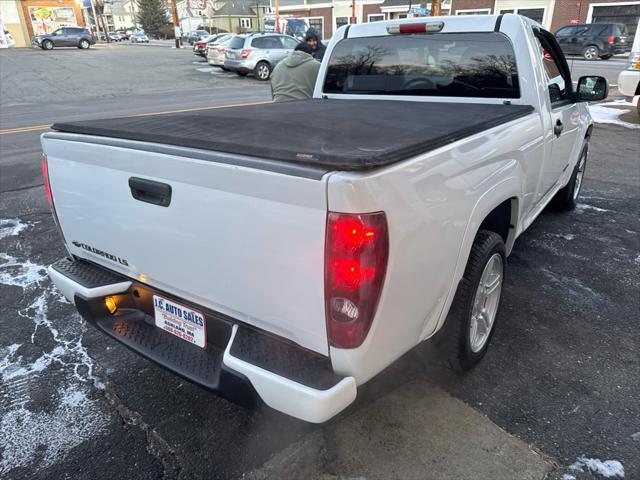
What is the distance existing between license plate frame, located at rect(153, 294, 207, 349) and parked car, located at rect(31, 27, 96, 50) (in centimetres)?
3990

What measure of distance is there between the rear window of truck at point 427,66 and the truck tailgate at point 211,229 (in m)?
2.46

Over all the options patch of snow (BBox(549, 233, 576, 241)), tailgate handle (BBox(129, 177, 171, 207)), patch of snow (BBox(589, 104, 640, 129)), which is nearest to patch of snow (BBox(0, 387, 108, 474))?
tailgate handle (BBox(129, 177, 171, 207))

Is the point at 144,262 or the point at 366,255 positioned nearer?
the point at 366,255

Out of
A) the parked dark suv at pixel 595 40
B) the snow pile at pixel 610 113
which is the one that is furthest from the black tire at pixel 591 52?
the snow pile at pixel 610 113

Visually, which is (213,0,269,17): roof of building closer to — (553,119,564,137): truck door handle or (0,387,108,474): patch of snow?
(553,119,564,137): truck door handle

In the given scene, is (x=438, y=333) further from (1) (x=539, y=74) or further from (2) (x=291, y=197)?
(1) (x=539, y=74)

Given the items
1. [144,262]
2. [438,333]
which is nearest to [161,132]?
[144,262]

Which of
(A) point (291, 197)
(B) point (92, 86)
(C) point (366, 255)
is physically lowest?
(B) point (92, 86)

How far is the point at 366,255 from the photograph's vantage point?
1653 millimetres

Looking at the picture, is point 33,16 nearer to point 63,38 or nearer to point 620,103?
point 63,38

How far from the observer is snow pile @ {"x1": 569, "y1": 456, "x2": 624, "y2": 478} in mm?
2159

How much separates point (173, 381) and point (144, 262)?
0.87 metres

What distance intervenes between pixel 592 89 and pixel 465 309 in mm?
2843

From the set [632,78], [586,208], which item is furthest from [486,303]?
[632,78]
